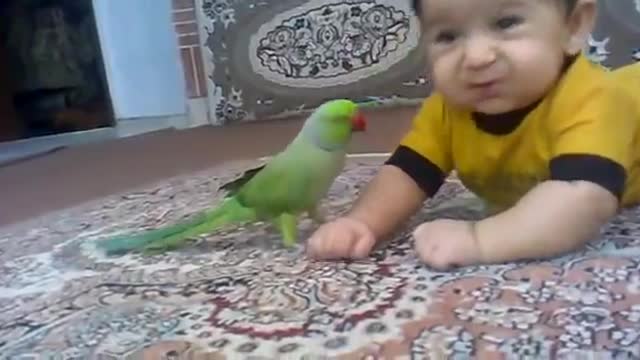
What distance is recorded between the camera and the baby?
65cm

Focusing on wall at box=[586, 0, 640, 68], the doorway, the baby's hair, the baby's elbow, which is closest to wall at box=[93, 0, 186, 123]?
the doorway

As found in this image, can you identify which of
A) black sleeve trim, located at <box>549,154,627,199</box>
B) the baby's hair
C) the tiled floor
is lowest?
the tiled floor

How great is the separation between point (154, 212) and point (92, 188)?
0.50 metres

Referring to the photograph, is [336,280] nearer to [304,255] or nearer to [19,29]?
[304,255]

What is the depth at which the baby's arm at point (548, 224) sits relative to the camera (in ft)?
2.11

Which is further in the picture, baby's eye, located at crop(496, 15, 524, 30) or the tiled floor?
the tiled floor

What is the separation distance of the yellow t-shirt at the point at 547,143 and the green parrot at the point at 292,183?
0.07 metres

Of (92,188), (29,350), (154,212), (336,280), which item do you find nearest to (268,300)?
(336,280)

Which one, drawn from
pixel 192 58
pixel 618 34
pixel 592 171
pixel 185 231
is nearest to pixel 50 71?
pixel 192 58

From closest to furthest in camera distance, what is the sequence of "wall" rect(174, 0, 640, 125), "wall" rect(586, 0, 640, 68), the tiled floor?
the tiled floor, "wall" rect(586, 0, 640, 68), "wall" rect(174, 0, 640, 125)

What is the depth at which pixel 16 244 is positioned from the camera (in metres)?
0.96

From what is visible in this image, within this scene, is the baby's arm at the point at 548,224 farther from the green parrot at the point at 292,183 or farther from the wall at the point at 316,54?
the wall at the point at 316,54

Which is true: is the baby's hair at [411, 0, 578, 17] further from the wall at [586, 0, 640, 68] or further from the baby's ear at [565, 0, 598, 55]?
the wall at [586, 0, 640, 68]

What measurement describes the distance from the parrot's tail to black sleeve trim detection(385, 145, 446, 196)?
0.14 meters
